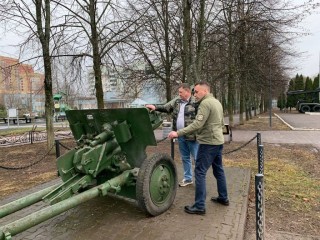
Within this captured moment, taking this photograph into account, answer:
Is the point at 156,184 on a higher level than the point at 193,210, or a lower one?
higher

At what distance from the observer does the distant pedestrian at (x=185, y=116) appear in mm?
5438

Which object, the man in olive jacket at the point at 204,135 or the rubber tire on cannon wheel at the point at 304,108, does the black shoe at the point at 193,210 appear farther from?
the rubber tire on cannon wheel at the point at 304,108

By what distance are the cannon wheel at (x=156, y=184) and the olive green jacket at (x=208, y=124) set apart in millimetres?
530

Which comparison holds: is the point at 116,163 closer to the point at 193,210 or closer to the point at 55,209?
the point at 193,210

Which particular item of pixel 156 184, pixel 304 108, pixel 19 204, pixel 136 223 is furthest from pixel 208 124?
pixel 304 108

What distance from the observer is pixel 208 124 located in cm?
445

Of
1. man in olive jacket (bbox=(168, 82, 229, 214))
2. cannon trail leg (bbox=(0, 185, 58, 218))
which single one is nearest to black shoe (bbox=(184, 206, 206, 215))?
man in olive jacket (bbox=(168, 82, 229, 214))

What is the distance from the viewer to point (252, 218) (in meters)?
4.62

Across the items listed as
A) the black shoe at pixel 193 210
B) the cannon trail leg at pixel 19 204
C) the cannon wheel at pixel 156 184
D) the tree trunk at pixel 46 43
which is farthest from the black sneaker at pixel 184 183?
the tree trunk at pixel 46 43

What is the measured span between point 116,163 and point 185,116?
1.55 meters

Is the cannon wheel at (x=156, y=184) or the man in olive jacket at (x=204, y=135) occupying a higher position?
the man in olive jacket at (x=204, y=135)

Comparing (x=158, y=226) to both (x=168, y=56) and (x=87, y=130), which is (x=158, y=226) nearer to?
(x=87, y=130)

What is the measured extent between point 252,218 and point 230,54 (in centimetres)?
1333

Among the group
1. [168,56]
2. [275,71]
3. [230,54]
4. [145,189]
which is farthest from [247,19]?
[275,71]
